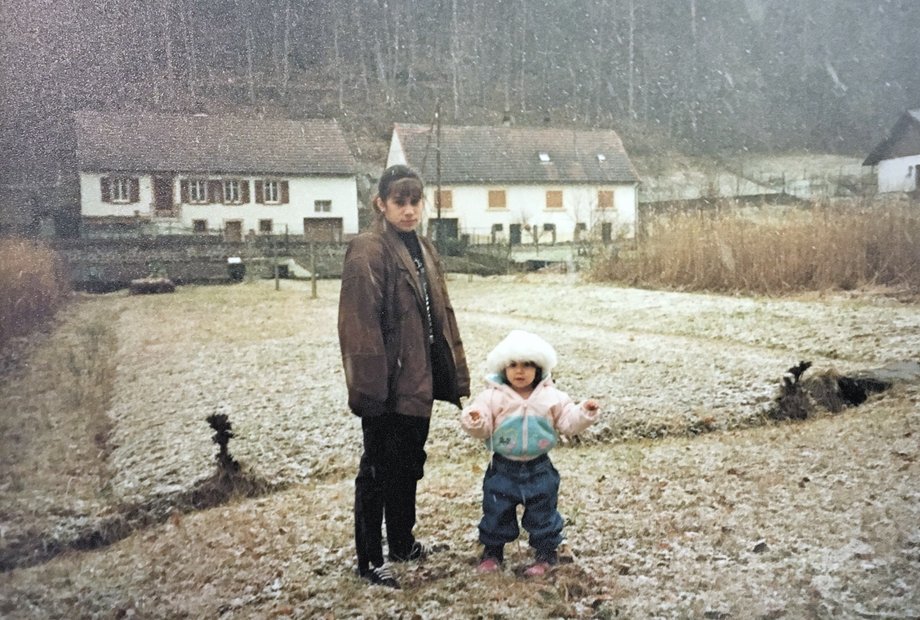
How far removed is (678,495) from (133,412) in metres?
1.56

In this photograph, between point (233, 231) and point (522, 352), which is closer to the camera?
point (522, 352)

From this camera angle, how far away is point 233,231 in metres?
2.43

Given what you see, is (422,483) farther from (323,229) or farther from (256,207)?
(256,207)

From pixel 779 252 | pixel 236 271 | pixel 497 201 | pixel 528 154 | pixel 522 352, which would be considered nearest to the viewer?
pixel 522 352

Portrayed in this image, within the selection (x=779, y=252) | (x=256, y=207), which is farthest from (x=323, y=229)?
(x=779, y=252)

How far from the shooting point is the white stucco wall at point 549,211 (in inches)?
109

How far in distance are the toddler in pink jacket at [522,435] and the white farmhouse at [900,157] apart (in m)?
2.10

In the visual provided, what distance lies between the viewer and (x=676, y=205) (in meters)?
3.12

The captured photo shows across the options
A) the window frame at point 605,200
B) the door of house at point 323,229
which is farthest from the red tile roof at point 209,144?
the window frame at point 605,200

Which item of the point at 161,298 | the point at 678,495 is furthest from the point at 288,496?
the point at 678,495

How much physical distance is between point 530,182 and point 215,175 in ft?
3.78

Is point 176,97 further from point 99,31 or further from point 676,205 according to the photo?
point 676,205

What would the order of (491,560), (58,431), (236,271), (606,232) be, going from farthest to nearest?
(606,232) < (236,271) < (58,431) < (491,560)

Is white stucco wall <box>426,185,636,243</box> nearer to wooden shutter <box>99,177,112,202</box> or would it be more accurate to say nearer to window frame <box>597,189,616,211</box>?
window frame <box>597,189,616,211</box>
